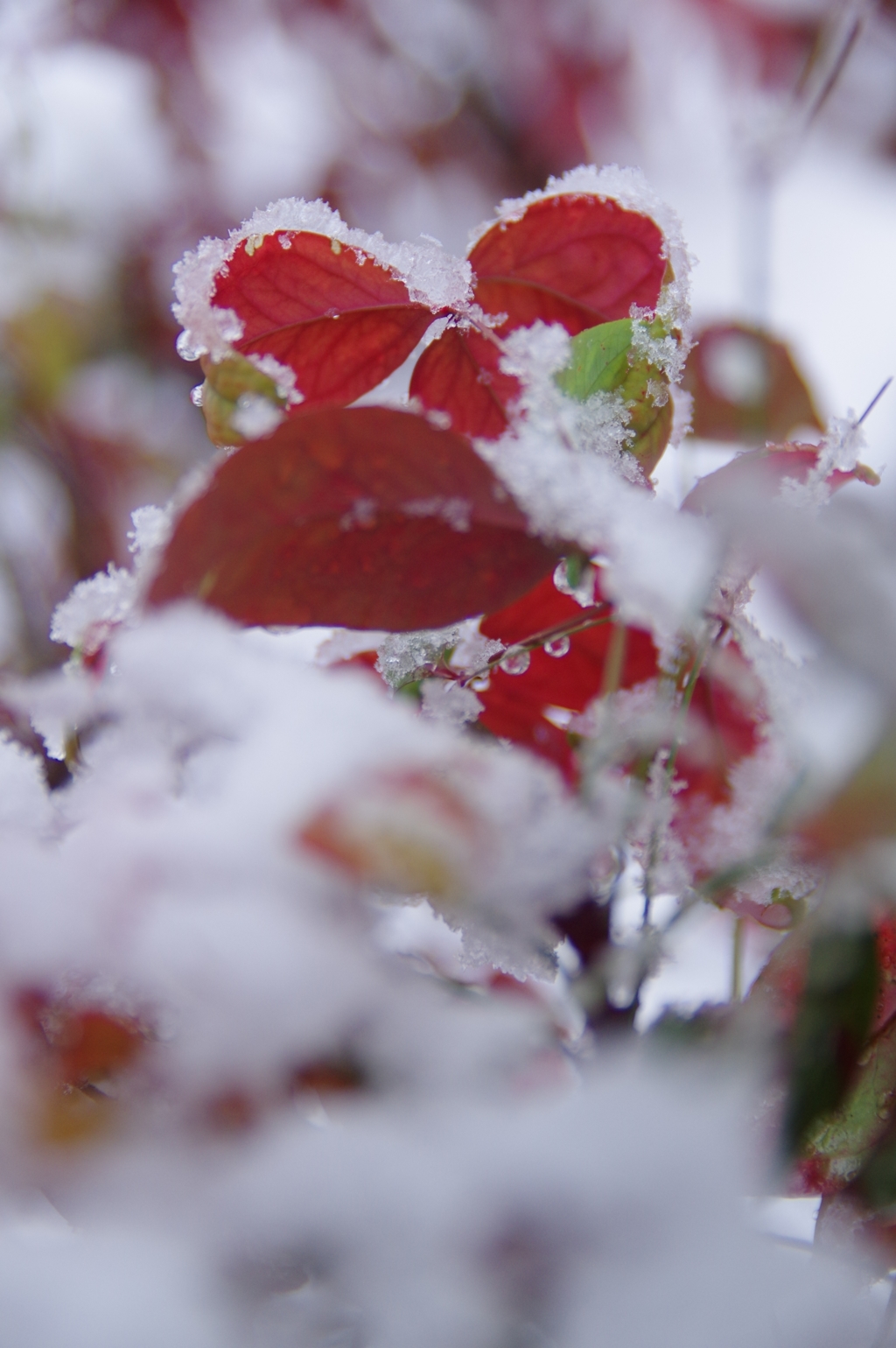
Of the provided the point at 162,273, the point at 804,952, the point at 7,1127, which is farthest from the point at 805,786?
the point at 162,273

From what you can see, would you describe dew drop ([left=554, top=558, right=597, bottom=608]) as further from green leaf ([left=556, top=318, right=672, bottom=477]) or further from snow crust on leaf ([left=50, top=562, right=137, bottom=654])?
snow crust on leaf ([left=50, top=562, right=137, bottom=654])

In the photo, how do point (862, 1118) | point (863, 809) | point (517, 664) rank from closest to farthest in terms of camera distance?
point (863, 809), point (862, 1118), point (517, 664)

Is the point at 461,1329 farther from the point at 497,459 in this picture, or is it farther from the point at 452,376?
the point at 452,376

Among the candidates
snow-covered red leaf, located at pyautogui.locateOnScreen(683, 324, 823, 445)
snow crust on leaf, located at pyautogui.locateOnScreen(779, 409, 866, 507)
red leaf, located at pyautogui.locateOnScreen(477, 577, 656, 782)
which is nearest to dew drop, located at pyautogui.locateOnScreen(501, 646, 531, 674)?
red leaf, located at pyautogui.locateOnScreen(477, 577, 656, 782)

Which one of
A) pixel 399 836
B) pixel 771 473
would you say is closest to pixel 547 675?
pixel 771 473

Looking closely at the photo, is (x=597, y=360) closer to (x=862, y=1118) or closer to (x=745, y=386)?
(x=862, y=1118)

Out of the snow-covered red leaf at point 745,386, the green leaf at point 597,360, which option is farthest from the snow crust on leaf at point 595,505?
the snow-covered red leaf at point 745,386
